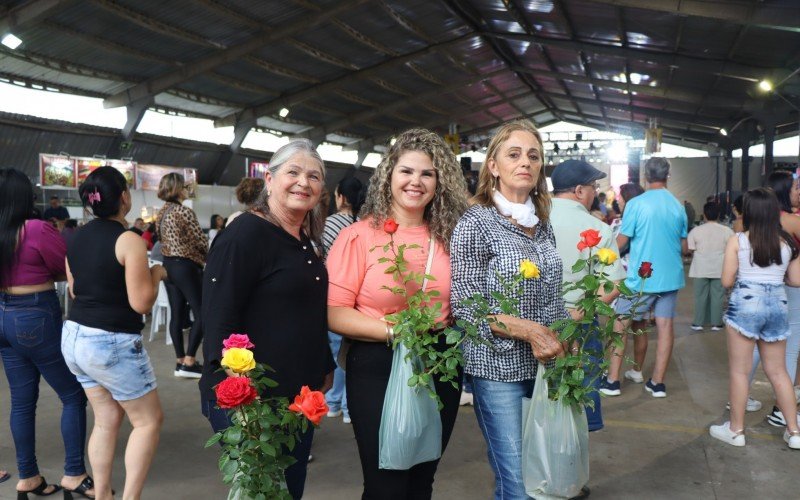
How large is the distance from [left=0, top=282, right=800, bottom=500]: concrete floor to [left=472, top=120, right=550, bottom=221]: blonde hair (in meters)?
1.77

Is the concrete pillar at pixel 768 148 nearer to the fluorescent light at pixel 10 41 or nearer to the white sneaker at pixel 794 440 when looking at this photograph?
the white sneaker at pixel 794 440

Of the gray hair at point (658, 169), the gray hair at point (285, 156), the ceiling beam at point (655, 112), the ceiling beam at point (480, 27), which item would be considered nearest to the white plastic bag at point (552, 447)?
the gray hair at point (285, 156)

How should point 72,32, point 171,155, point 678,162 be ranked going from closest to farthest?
point 72,32 → point 171,155 → point 678,162

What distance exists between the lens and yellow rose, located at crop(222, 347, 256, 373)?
1477 millimetres

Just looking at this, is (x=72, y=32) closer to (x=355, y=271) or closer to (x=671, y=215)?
(x=671, y=215)

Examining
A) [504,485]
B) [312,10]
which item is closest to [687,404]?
[504,485]

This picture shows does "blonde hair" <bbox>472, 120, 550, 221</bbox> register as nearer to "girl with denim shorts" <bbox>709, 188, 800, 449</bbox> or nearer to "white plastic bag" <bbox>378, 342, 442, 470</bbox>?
"white plastic bag" <bbox>378, 342, 442, 470</bbox>

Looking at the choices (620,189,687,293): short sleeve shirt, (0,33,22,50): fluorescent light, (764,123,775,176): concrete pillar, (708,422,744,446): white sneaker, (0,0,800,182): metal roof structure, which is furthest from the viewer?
(764,123,775,176): concrete pillar

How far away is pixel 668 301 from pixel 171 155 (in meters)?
20.3

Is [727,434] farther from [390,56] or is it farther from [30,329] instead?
[390,56]

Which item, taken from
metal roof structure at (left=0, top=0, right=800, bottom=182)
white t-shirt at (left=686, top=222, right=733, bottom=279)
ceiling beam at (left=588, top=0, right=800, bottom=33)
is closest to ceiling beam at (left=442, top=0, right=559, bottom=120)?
metal roof structure at (left=0, top=0, right=800, bottom=182)

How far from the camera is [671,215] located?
480 centimetres

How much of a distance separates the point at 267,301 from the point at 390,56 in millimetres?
18893

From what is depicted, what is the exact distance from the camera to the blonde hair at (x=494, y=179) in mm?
2227
